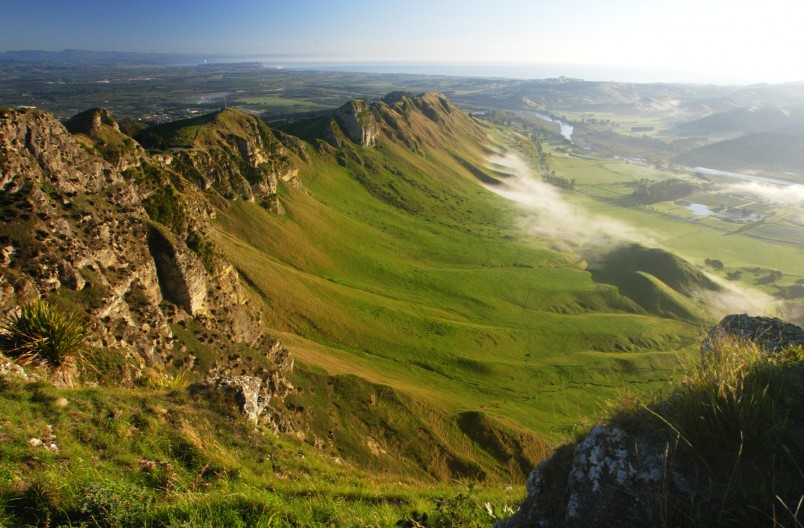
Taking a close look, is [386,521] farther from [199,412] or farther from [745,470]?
[199,412]

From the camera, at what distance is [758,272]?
5556 inches

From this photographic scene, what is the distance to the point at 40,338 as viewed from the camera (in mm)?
14531

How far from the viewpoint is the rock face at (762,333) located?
10820mm

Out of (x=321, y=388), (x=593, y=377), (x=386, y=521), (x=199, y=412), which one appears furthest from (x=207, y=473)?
(x=593, y=377)

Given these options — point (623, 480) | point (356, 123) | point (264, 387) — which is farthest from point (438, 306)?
point (356, 123)

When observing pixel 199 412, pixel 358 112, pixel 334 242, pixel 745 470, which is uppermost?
pixel 358 112

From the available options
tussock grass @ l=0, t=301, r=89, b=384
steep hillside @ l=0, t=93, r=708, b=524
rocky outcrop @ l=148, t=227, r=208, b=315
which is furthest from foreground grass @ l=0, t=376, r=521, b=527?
rocky outcrop @ l=148, t=227, r=208, b=315

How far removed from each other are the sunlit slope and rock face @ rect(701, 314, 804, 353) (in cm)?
2431

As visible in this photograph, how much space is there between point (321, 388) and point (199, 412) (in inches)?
1324

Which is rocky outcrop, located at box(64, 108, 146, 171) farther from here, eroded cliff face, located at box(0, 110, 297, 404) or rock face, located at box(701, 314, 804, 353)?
rock face, located at box(701, 314, 804, 353)

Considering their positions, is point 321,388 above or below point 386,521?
below

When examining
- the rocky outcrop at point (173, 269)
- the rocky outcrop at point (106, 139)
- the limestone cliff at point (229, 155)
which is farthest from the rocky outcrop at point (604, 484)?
the limestone cliff at point (229, 155)

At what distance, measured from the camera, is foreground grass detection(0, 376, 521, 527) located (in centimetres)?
705

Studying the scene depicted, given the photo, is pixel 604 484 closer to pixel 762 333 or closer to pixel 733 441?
pixel 733 441
